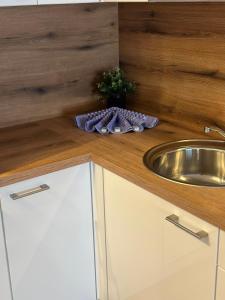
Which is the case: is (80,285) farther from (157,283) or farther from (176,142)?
(176,142)

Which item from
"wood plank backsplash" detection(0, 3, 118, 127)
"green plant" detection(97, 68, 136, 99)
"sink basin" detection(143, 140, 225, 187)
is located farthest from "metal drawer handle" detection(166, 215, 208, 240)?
"wood plank backsplash" detection(0, 3, 118, 127)

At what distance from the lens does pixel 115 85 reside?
6.77ft

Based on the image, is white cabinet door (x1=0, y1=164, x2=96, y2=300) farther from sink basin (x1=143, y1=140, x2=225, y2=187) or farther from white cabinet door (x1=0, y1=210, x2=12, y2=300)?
sink basin (x1=143, y1=140, x2=225, y2=187)

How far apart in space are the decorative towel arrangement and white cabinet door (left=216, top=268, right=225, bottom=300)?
0.84 m

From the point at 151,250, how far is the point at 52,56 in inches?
43.2

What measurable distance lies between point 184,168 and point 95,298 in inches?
28.7

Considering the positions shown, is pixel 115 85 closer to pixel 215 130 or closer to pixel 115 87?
pixel 115 87

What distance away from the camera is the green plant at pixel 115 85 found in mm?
2068

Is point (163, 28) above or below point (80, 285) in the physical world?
above

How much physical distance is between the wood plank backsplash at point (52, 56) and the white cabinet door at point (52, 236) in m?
0.57

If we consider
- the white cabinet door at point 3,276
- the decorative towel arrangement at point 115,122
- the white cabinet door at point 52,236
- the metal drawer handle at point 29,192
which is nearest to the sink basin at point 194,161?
the decorative towel arrangement at point 115,122

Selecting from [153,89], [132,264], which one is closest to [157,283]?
[132,264]

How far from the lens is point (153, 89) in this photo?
209 centimetres

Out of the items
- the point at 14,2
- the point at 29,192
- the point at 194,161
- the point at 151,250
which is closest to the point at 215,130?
the point at 194,161
